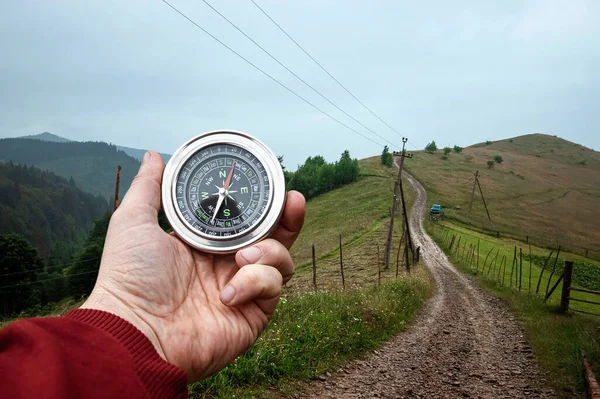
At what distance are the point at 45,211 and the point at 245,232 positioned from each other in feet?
471

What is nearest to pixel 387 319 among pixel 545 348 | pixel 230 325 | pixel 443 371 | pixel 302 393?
pixel 443 371

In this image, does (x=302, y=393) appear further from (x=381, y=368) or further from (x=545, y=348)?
(x=545, y=348)

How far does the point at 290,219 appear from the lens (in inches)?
110

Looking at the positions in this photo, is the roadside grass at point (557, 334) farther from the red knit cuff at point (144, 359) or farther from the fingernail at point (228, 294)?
the red knit cuff at point (144, 359)

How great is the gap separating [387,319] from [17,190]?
142396mm

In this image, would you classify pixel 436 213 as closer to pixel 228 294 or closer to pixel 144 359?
pixel 228 294

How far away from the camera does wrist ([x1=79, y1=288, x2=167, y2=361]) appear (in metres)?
2.16

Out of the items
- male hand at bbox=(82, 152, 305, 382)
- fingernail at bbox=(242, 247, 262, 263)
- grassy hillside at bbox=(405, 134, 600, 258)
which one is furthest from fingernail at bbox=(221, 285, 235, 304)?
grassy hillside at bbox=(405, 134, 600, 258)

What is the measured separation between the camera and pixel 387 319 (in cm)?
1025

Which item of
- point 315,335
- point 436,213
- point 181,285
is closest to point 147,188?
point 181,285

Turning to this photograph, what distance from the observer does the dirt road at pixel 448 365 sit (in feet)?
22.7

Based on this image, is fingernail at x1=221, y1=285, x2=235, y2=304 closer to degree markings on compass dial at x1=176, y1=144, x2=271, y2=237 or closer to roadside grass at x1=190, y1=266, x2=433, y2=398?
degree markings on compass dial at x1=176, y1=144, x2=271, y2=237

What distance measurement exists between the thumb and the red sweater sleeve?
972 millimetres

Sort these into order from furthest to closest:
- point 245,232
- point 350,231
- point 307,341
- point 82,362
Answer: point 350,231 → point 307,341 → point 245,232 → point 82,362
